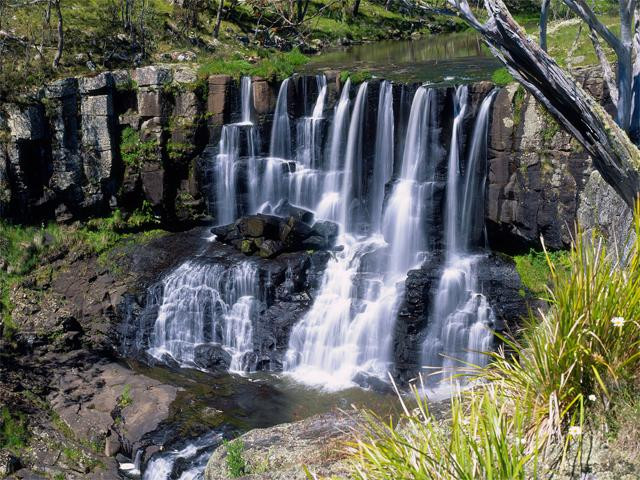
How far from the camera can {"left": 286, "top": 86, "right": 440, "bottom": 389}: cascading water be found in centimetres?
1789

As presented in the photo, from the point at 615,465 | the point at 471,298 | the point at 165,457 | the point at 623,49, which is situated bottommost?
the point at 165,457

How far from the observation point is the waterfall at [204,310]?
62.8 ft

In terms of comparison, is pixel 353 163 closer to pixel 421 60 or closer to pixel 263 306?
pixel 263 306

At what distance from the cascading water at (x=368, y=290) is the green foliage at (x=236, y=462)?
7613 millimetres

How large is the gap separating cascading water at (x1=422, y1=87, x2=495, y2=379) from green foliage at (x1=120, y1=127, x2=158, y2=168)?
9938 mm

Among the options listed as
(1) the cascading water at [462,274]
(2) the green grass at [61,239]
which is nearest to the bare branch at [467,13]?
(1) the cascading water at [462,274]

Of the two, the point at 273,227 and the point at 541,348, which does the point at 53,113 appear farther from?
the point at 541,348

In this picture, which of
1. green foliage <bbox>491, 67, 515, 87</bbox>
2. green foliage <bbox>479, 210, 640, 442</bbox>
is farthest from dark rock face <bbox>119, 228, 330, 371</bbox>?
green foliage <bbox>479, 210, 640, 442</bbox>

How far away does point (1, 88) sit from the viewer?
21.9m

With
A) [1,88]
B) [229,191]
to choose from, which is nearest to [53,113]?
[1,88]

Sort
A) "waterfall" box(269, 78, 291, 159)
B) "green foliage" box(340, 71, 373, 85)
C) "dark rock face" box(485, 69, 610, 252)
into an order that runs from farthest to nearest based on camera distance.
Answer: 1. "waterfall" box(269, 78, 291, 159)
2. "green foliage" box(340, 71, 373, 85)
3. "dark rock face" box(485, 69, 610, 252)

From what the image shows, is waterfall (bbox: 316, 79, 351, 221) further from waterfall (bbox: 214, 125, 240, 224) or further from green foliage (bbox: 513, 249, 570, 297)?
green foliage (bbox: 513, 249, 570, 297)

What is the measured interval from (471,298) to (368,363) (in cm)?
316

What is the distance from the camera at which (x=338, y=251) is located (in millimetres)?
20000
